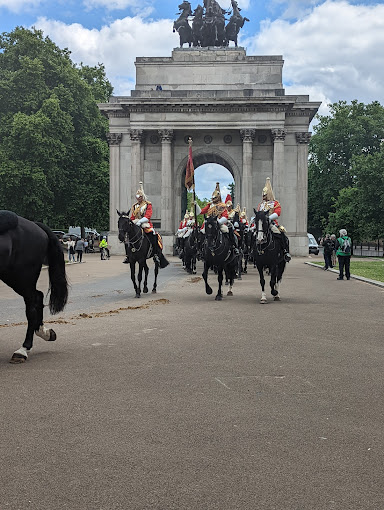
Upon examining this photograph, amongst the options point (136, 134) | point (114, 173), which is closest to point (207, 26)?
point (136, 134)

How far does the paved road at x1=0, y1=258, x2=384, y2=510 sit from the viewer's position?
425 cm

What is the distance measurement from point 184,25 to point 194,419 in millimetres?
60867

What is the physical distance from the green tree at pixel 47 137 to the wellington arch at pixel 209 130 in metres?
2.45

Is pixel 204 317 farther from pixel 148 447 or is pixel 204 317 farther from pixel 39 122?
pixel 39 122

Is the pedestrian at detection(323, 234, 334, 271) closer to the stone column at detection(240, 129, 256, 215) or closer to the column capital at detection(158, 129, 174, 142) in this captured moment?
the stone column at detection(240, 129, 256, 215)

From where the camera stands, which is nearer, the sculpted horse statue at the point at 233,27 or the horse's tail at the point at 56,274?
the horse's tail at the point at 56,274

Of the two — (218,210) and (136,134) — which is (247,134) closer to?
(136,134)

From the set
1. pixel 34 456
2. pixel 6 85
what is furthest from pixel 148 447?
pixel 6 85

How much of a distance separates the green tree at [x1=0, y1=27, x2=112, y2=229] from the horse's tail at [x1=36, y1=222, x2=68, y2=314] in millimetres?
43619

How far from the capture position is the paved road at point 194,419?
425 centimetres

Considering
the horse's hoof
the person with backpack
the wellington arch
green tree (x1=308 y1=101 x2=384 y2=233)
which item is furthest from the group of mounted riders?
the horse's hoof

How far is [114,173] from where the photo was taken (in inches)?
2437

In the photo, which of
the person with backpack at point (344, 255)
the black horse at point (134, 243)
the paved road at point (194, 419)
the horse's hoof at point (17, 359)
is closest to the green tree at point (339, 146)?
the person with backpack at point (344, 255)

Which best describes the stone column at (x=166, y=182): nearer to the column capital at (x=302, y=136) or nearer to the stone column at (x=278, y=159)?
the stone column at (x=278, y=159)
